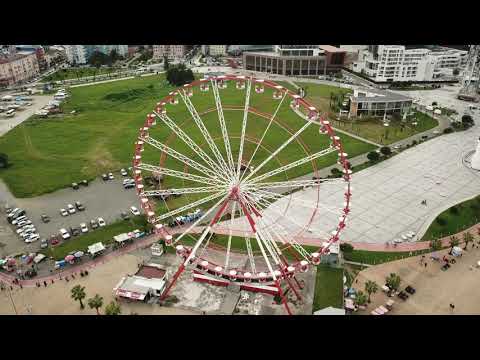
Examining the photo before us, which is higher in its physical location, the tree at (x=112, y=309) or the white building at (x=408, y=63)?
the white building at (x=408, y=63)

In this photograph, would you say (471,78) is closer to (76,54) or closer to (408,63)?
(408,63)

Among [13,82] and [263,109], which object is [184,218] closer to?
[263,109]

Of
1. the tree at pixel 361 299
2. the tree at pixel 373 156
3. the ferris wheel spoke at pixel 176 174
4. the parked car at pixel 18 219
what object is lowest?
the parked car at pixel 18 219

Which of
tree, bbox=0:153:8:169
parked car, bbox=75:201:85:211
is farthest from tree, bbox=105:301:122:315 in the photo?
tree, bbox=0:153:8:169

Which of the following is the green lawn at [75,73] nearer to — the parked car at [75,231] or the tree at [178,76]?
the tree at [178,76]

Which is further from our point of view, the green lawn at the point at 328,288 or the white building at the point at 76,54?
the white building at the point at 76,54

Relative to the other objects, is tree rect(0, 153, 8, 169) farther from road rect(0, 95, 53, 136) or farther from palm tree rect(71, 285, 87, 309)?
palm tree rect(71, 285, 87, 309)

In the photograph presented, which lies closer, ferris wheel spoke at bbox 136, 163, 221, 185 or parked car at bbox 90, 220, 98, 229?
ferris wheel spoke at bbox 136, 163, 221, 185

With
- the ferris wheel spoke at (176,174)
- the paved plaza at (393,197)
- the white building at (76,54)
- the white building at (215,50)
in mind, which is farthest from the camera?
the white building at (215,50)

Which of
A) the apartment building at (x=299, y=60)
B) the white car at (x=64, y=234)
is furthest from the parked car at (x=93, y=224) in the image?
the apartment building at (x=299, y=60)
